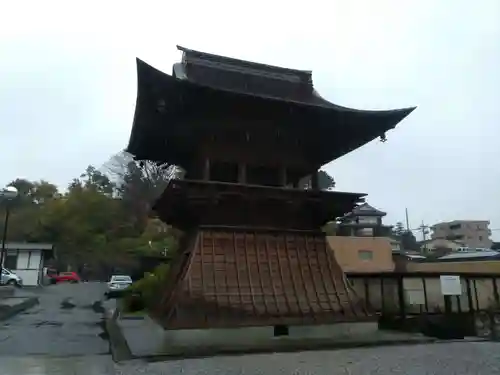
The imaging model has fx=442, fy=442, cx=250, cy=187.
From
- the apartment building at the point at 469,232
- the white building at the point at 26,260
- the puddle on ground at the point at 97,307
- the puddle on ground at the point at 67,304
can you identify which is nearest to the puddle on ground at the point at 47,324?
the puddle on ground at the point at 97,307

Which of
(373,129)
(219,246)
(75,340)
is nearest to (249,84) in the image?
(373,129)

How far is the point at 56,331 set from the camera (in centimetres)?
1487

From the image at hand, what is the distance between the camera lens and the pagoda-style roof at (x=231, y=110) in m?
11.9

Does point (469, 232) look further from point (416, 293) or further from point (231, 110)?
point (231, 110)

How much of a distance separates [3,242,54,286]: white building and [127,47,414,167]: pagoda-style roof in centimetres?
3045

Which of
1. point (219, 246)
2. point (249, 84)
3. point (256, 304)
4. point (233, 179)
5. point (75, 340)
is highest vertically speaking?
point (249, 84)

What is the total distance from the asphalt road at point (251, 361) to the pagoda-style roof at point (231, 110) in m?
6.28

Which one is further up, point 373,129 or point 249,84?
point 249,84

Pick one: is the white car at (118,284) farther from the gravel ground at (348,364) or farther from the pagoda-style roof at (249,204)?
the gravel ground at (348,364)

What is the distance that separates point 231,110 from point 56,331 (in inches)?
373

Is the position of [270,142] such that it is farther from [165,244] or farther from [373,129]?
[165,244]

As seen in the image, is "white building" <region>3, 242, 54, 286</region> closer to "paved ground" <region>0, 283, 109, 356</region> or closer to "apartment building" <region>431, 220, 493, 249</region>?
"paved ground" <region>0, 283, 109, 356</region>

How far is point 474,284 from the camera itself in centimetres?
1677

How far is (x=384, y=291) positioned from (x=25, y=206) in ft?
171
